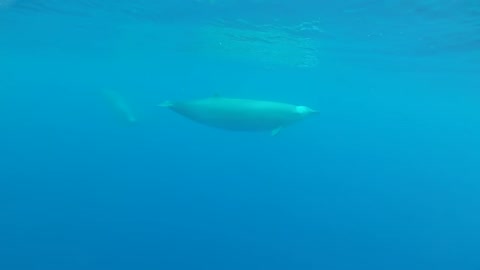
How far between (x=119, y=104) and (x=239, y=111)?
574 inches

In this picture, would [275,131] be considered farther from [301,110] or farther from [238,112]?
[238,112]

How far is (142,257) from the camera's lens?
1595 centimetres

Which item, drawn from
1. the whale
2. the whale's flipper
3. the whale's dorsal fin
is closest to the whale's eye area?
the whale

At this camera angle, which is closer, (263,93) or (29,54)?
(29,54)

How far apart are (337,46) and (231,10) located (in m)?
7.64

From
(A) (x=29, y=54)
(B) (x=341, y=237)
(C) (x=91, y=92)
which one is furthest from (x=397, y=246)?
(C) (x=91, y=92)

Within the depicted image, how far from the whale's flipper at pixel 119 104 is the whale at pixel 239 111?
13199 millimetres

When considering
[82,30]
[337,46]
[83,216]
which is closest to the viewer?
[83,216]

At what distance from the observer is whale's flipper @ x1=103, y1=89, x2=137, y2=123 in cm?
2428

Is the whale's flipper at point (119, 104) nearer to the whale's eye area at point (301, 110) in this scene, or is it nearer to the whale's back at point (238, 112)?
the whale's back at point (238, 112)

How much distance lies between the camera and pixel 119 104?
24.8 m

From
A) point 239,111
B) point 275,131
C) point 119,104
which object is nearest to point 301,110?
point 275,131

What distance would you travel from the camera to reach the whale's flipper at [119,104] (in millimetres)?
24281

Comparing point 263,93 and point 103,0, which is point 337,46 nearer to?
point 103,0
